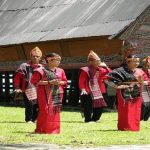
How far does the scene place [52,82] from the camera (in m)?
10.0

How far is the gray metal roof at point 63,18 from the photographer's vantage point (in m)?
18.8

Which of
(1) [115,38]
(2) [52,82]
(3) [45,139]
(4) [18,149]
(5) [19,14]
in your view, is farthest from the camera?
(5) [19,14]

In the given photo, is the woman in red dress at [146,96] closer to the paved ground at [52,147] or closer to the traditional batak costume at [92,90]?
the traditional batak costume at [92,90]

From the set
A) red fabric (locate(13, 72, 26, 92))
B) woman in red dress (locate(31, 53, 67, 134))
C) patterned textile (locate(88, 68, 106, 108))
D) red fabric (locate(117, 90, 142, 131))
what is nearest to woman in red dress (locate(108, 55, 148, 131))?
red fabric (locate(117, 90, 142, 131))

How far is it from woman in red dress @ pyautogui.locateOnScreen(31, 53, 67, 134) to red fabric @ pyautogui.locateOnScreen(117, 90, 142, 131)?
1206 mm

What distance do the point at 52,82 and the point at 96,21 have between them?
9843 mm

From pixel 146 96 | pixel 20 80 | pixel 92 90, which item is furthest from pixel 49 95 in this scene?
pixel 146 96

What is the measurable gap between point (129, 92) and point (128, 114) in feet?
1.33

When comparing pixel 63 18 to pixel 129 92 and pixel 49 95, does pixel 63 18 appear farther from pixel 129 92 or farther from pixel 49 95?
pixel 49 95

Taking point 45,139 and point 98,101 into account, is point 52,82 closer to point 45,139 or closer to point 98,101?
point 45,139

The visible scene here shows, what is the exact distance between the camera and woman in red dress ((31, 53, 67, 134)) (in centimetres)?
992

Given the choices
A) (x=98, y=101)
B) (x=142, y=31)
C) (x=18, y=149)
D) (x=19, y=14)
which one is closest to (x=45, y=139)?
(x=18, y=149)

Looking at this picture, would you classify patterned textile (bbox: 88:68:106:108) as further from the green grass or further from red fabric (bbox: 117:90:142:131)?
red fabric (bbox: 117:90:142:131)

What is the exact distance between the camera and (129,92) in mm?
10625
